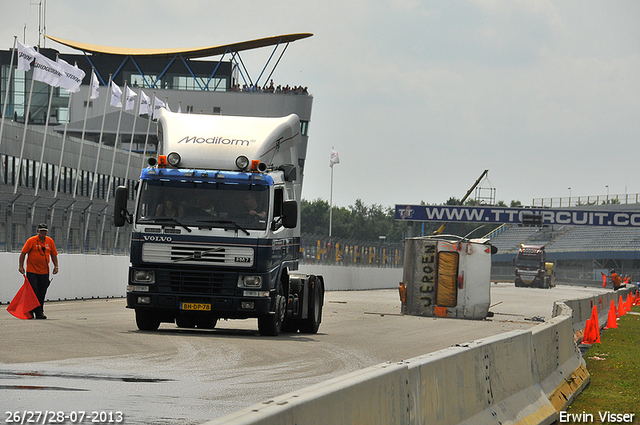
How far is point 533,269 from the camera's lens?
81750mm

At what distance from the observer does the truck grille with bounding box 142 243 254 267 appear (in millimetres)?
14273

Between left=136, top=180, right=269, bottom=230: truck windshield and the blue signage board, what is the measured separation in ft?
220

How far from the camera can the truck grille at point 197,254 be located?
1427 cm

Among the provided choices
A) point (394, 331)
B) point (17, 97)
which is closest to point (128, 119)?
point (17, 97)

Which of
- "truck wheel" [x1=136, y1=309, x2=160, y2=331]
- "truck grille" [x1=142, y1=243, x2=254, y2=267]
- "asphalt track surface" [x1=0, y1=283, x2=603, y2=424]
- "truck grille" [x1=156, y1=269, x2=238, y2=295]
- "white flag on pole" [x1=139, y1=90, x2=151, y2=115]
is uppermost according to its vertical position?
"white flag on pole" [x1=139, y1=90, x2=151, y2=115]

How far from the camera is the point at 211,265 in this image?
1436 centimetres

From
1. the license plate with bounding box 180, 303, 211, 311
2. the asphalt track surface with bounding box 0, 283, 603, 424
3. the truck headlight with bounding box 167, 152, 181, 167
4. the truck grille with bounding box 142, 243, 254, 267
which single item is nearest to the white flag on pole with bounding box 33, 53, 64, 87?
the asphalt track surface with bounding box 0, 283, 603, 424

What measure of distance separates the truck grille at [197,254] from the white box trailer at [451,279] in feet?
43.9

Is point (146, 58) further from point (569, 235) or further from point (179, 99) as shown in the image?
point (569, 235)

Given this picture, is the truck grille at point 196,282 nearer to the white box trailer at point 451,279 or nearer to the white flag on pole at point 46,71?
the white box trailer at point 451,279

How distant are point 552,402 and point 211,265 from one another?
6.40 meters

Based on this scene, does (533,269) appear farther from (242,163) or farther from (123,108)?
(242,163)

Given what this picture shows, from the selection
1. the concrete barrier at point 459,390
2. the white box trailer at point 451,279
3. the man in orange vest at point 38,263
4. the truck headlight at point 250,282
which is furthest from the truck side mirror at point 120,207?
the white box trailer at point 451,279

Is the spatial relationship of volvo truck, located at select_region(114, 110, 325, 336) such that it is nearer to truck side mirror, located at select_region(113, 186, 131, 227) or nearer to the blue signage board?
truck side mirror, located at select_region(113, 186, 131, 227)
